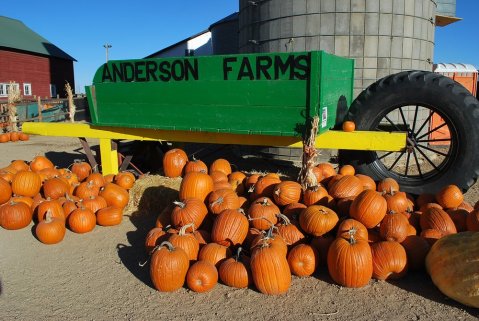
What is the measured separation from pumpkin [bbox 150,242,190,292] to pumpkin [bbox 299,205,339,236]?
4.11ft

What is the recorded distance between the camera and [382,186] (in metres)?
4.99

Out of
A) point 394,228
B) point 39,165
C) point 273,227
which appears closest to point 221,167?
point 273,227

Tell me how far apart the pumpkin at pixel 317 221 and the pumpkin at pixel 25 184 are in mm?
4062

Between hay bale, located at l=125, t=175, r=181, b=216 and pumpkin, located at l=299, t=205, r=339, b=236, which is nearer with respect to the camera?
pumpkin, located at l=299, t=205, r=339, b=236

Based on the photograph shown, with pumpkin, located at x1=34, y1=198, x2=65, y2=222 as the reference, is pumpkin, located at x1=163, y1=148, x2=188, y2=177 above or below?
above

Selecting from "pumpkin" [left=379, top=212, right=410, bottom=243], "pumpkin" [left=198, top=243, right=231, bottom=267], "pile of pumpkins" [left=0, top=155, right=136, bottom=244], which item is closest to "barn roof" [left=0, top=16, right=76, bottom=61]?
"pile of pumpkins" [left=0, top=155, right=136, bottom=244]

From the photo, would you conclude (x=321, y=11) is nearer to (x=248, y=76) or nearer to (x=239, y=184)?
(x=248, y=76)

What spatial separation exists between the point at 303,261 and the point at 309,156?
4.60 ft

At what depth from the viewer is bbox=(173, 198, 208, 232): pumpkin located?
174 inches

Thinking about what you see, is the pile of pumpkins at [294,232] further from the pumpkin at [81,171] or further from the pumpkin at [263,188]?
the pumpkin at [81,171]

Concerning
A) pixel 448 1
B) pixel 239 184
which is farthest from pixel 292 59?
pixel 448 1

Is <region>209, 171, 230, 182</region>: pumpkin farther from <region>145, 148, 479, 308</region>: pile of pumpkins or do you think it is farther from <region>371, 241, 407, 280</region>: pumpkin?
<region>371, 241, 407, 280</region>: pumpkin

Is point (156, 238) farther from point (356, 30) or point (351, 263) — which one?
point (356, 30)

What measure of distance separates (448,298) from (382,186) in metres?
1.72
